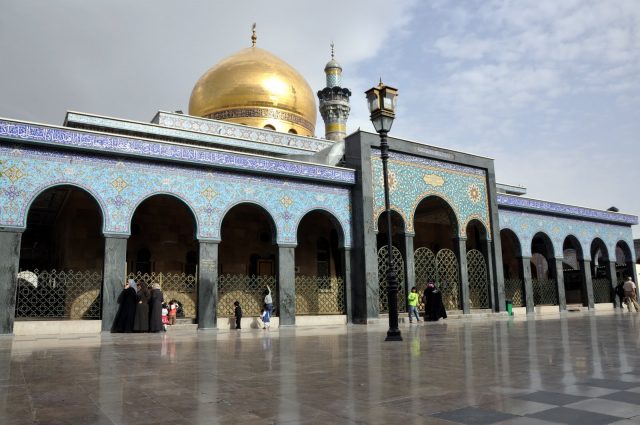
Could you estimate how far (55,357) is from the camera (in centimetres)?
695

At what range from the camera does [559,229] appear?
24.3 meters

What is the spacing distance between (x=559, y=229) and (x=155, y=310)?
18.8 meters

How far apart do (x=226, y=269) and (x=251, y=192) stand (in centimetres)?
432

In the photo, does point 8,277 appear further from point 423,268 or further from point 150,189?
point 423,268

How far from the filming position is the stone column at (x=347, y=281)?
16.8m

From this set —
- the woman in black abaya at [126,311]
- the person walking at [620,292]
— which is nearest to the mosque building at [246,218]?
the woman in black abaya at [126,311]

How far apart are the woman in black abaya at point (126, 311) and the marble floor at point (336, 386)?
5805 mm

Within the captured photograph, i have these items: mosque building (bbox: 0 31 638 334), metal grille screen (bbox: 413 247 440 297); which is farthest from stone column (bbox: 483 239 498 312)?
metal grille screen (bbox: 413 247 440 297)

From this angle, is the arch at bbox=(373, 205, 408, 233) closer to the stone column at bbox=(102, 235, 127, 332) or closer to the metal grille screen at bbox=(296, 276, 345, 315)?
the metal grille screen at bbox=(296, 276, 345, 315)

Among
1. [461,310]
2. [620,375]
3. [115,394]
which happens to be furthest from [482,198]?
[115,394]

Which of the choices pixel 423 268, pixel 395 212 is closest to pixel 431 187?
pixel 395 212

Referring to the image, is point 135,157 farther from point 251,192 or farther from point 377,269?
point 377,269

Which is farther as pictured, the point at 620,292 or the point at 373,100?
the point at 620,292

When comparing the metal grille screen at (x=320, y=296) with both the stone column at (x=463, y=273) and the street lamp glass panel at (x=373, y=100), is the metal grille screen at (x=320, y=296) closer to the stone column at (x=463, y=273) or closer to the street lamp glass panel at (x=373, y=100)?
the stone column at (x=463, y=273)
